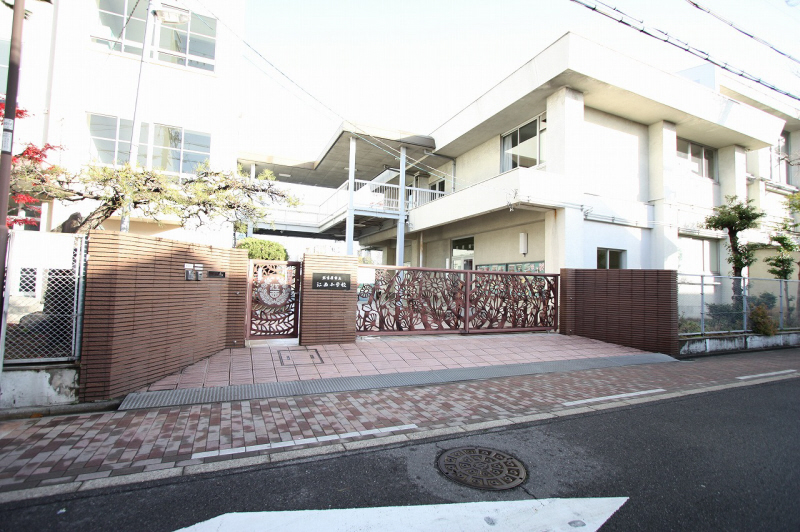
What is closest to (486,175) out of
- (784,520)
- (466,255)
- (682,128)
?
(466,255)

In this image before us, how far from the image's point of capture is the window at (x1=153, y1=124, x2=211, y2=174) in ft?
34.6

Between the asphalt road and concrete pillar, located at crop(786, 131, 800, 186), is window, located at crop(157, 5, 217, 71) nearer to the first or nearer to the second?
the asphalt road

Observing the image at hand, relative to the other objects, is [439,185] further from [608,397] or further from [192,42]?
[608,397]

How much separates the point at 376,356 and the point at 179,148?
27.5 ft

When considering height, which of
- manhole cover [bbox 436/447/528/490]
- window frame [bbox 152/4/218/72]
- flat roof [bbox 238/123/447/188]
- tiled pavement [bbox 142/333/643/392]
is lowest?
manhole cover [bbox 436/447/528/490]

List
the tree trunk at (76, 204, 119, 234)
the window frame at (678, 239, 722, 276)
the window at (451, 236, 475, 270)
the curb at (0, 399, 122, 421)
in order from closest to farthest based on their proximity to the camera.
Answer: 1. the curb at (0, 399, 122, 421)
2. the tree trunk at (76, 204, 119, 234)
3. the window frame at (678, 239, 722, 276)
4. the window at (451, 236, 475, 270)

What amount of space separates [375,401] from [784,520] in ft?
12.3

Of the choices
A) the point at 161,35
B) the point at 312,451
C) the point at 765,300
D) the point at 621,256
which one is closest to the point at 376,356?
the point at 312,451

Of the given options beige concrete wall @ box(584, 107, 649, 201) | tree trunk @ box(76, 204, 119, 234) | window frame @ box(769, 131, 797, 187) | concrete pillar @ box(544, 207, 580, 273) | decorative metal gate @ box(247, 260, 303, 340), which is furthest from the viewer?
window frame @ box(769, 131, 797, 187)

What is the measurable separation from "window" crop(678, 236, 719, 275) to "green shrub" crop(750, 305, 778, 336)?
3.37 metres

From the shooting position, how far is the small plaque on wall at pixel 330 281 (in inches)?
302

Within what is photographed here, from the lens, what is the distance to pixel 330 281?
7773 mm

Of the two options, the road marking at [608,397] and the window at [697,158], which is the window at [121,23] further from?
the window at [697,158]

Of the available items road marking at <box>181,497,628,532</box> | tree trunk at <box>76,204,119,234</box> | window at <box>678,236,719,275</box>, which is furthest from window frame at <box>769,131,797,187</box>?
tree trunk at <box>76,204,119,234</box>
